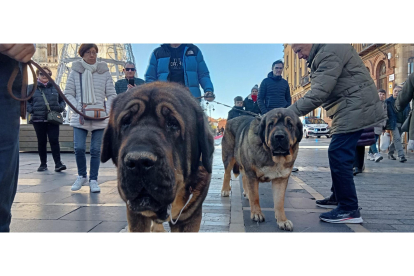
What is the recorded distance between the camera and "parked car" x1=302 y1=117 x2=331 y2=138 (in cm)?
325

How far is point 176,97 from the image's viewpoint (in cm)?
179

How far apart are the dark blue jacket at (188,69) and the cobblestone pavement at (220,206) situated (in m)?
1.17

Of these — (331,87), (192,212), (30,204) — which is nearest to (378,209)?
(331,87)

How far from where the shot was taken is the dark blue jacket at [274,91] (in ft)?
13.8

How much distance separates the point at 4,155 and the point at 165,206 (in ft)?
3.09

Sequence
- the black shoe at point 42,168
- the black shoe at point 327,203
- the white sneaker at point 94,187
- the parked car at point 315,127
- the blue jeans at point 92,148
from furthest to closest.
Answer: the black shoe at point 42,168 < the white sneaker at point 94,187 < the blue jeans at point 92,148 < the black shoe at point 327,203 < the parked car at point 315,127

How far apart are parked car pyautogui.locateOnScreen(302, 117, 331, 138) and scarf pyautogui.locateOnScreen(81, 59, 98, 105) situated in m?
2.10

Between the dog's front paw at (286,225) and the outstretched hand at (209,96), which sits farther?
the dog's front paw at (286,225)

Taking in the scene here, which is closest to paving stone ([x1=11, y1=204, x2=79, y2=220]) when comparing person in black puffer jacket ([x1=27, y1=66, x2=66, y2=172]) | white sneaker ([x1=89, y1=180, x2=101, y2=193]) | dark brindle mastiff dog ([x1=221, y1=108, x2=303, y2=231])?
white sneaker ([x1=89, y1=180, x2=101, y2=193])

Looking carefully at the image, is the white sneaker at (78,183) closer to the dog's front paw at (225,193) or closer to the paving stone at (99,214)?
the paving stone at (99,214)

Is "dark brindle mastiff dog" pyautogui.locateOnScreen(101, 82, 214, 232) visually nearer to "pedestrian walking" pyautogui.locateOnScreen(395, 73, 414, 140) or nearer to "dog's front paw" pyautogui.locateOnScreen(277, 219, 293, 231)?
"dog's front paw" pyautogui.locateOnScreen(277, 219, 293, 231)

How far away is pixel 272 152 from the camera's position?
287 centimetres

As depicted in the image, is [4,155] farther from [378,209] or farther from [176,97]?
[378,209]

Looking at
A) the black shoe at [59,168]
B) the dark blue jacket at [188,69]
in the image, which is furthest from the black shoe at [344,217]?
the black shoe at [59,168]
